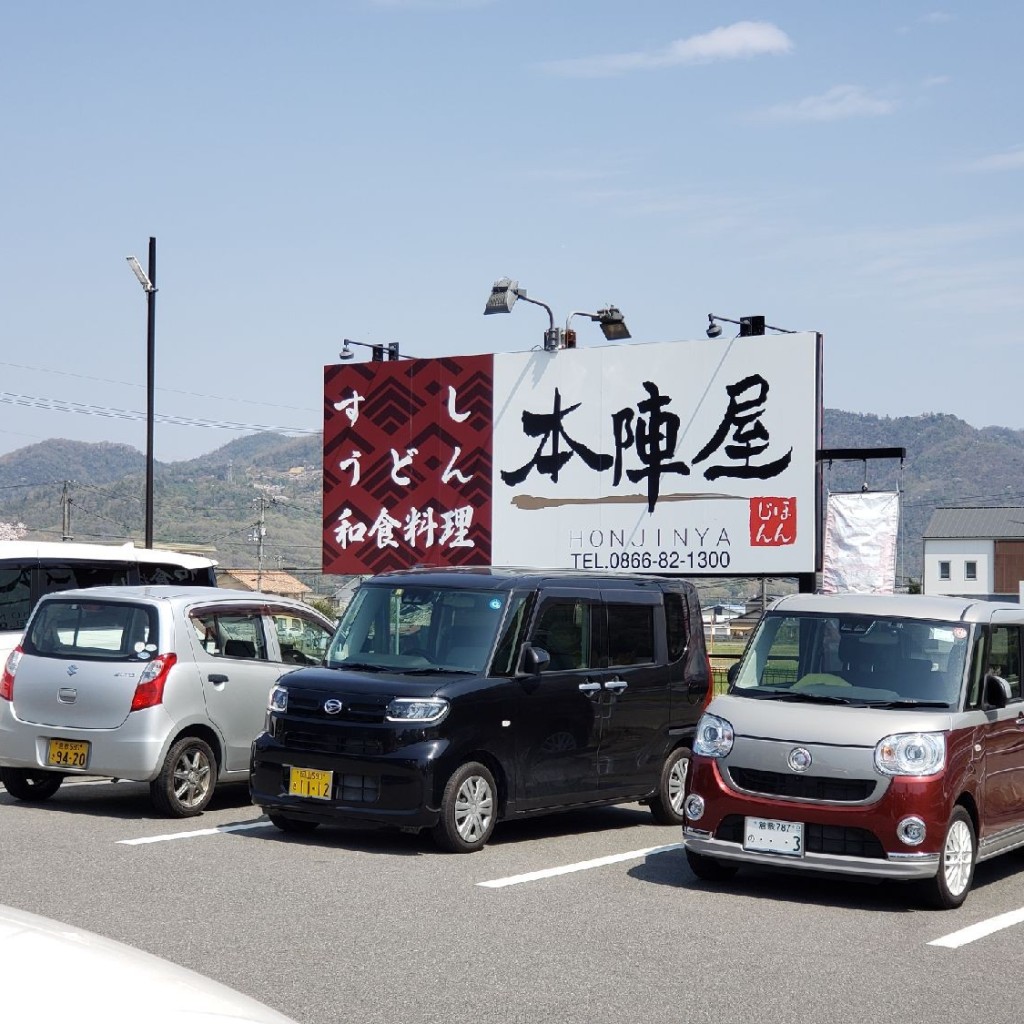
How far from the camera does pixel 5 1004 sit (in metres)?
2.82

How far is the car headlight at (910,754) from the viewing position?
8773mm

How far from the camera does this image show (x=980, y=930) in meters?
8.24

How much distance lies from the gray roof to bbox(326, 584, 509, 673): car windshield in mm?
115891

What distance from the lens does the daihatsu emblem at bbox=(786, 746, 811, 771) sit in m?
8.91

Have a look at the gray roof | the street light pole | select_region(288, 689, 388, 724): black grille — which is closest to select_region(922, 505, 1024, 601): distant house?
the gray roof

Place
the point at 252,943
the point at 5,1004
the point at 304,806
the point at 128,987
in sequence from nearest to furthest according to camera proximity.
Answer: the point at 5,1004, the point at 128,987, the point at 252,943, the point at 304,806

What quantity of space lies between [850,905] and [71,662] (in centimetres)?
617

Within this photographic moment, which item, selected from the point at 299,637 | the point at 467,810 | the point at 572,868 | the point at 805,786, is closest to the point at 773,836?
the point at 805,786

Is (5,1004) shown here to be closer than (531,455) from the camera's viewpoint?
Yes

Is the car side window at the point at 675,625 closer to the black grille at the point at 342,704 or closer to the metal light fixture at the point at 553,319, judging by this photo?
the black grille at the point at 342,704

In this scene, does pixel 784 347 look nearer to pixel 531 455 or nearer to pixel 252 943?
pixel 531 455

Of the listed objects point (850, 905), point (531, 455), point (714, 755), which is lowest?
point (850, 905)

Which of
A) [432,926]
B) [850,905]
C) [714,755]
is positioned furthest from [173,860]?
[850,905]

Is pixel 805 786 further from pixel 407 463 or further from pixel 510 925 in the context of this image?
pixel 407 463
